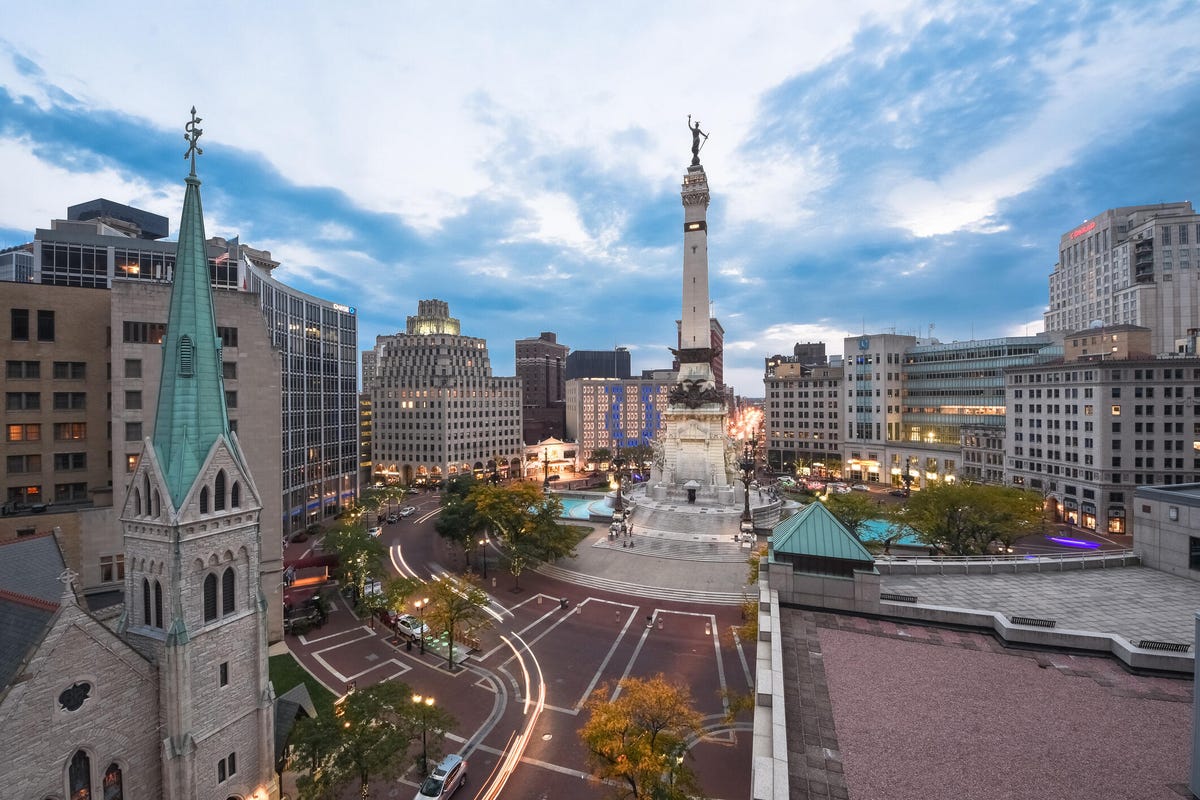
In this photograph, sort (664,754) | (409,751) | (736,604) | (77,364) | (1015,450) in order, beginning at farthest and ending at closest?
(1015,450) < (736,604) < (77,364) < (409,751) < (664,754)

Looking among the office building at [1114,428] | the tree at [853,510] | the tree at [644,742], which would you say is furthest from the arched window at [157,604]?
the office building at [1114,428]

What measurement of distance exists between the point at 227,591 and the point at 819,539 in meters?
25.4

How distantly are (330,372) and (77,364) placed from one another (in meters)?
52.1

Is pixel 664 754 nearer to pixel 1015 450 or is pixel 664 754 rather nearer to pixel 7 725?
pixel 7 725

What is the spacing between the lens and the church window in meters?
21.0

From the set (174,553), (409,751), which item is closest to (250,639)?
(174,553)

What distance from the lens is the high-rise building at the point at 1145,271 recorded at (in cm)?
10388

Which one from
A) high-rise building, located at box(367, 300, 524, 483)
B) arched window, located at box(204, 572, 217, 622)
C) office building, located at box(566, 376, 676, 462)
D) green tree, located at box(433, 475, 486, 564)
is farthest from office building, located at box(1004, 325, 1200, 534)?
high-rise building, located at box(367, 300, 524, 483)

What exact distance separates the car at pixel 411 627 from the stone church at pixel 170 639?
A: 53.9 feet

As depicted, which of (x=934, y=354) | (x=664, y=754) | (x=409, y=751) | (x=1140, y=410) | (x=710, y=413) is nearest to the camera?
(x=664, y=754)

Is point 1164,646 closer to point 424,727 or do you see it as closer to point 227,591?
point 424,727

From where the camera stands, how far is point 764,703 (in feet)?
47.5

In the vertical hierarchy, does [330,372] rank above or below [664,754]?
above

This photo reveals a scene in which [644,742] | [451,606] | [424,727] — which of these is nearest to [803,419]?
[451,606]
